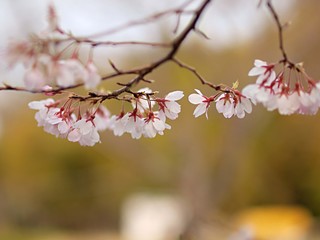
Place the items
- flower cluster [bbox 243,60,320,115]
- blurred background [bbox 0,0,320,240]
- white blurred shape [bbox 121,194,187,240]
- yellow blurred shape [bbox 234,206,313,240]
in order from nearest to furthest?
flower cluster [bbox 243,60,320,115] < blurred background [bbox 0,0,320,240] < yellow blurred shape [bbox 234,206,313,240] < white blurred shape [bbox 121,194,187,240]

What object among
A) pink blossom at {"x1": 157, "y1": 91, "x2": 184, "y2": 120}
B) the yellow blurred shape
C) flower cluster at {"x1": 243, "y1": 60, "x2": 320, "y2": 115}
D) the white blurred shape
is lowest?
the white blurred shape

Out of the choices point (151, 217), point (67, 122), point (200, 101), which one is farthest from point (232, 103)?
point (151, 217)

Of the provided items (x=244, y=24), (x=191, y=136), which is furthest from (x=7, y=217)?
(x=244, y=24)

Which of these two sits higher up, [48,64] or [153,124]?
[48,64]

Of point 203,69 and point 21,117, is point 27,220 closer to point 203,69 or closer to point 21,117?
point 21,117

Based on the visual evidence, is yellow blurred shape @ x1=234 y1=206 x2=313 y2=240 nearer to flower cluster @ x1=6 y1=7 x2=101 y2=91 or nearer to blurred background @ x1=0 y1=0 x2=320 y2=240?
blurred background @ x1=0 y1=0 x2=320 y2=240

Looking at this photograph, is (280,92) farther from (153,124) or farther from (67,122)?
(67,122)

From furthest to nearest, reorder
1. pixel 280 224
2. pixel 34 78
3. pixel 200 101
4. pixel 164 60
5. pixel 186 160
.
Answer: pixel 280 224 < pixel 186 160 < pixel 200 101 < pixel 164 60 < pixel 34 78

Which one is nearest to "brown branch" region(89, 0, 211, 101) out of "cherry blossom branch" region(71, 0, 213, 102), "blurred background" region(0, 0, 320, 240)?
"cherry blossom branch" region(71, 0, 213, 102)
